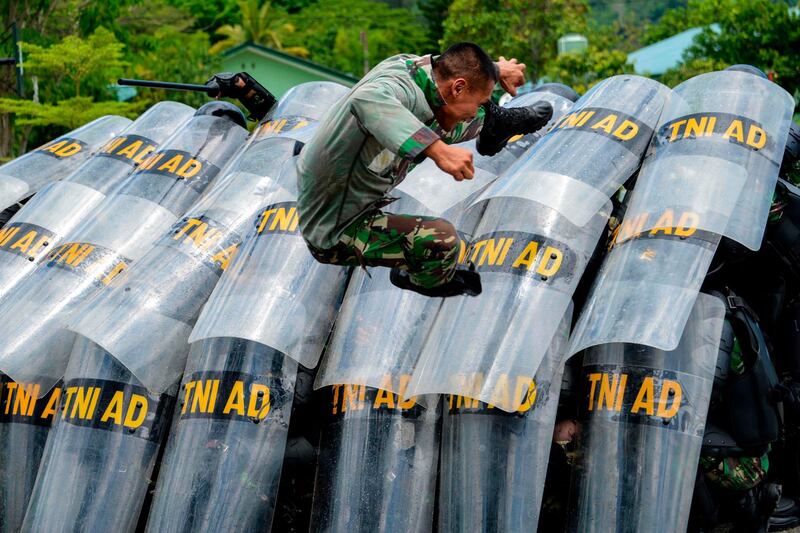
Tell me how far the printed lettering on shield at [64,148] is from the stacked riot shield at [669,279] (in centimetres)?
523

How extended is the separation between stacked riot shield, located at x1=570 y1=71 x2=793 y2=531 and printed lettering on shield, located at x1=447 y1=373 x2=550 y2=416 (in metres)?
0.32

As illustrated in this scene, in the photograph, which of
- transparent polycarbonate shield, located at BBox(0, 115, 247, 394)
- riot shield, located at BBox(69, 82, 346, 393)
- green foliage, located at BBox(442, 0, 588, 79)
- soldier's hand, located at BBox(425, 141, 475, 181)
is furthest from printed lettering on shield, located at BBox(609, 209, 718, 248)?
green foliage, located at BBox(442, 0, 588, 79)

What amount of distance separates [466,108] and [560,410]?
1.90 meters

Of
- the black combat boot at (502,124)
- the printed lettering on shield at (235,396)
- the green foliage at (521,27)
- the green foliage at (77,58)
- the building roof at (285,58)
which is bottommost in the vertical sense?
the printed lettering on shield at (235,396)

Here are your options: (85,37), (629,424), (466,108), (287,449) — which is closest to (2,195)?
(287,449)

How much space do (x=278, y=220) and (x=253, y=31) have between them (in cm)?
4431

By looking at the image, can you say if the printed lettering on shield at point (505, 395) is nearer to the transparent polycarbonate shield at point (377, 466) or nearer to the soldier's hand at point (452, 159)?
the transparent polycarbonate shield at point (377, 466)

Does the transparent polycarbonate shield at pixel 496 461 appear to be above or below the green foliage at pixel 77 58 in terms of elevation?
below

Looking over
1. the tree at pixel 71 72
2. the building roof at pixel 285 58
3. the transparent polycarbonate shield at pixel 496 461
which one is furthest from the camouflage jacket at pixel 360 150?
the building roof at pixel 285 58

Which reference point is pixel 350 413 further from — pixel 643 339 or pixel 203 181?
pixel 203 181

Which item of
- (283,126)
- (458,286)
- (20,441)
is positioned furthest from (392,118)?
(20,441)

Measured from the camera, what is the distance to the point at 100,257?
6.86m

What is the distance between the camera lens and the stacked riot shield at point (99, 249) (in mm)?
6156

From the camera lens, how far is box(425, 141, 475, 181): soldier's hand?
4070 mm
